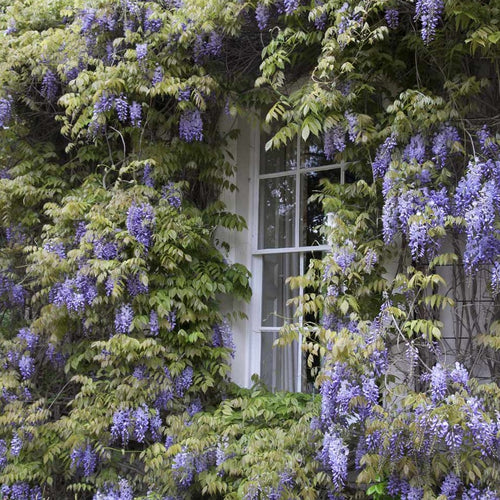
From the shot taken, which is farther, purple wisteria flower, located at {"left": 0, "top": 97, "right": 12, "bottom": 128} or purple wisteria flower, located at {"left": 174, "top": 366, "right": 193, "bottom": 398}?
purple wisteria flower, located at {"left": 0, "top": 97, "right": 12, "bottom": 128}

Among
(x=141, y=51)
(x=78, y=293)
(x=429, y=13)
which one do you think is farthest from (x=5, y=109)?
(x=429, y=13)

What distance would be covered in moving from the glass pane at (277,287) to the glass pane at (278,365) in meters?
0.13

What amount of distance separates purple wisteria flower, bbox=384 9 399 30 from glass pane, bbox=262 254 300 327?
1.63m

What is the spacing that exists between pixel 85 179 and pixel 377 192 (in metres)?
2.09

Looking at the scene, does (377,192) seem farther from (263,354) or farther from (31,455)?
(31,455)

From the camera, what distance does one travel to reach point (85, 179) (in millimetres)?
5082

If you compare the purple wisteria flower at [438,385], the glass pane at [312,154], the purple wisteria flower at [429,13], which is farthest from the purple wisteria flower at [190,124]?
the purple wisteria flower at [438,385]

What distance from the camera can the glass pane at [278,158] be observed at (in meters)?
4.94

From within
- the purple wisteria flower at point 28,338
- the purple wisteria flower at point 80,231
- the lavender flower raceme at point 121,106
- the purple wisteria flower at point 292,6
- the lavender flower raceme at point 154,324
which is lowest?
the purple wisteria flower at point 28,338

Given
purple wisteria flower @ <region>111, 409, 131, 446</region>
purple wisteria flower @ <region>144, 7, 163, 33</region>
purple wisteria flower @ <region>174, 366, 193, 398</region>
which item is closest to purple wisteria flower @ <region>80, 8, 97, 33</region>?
purple wisteria flower @ <region>144, 7, 163, 33</region>

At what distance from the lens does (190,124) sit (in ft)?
15.6

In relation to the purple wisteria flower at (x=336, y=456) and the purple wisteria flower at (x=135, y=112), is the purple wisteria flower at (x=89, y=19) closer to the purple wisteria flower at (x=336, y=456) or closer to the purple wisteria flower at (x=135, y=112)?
the purple wisteria flower at (x=135, y=112)

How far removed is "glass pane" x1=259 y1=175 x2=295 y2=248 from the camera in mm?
4906

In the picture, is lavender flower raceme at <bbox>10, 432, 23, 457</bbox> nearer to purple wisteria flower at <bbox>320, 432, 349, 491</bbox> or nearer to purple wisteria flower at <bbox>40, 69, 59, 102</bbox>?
purple wisteria flower at <bbox>320, 432, 349, 491</bbox>
